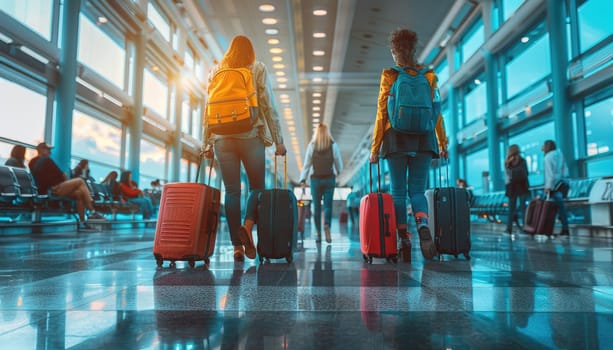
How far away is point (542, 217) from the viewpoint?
22.8 feet

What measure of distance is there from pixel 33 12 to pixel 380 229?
8.86 metres

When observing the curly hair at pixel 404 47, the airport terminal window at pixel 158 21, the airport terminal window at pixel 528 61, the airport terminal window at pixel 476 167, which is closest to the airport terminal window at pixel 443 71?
the airport terminal window at pixel 476 167

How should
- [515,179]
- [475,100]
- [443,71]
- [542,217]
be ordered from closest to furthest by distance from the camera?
[542,217] → [515,179] → [475,100] → [443,71]

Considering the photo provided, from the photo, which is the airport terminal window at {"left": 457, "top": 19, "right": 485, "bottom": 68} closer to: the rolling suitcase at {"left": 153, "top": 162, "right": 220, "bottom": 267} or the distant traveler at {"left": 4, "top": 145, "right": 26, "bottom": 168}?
the distant traveler at {"left": 4, "top": 145, "right": 26, "bottom": 168}

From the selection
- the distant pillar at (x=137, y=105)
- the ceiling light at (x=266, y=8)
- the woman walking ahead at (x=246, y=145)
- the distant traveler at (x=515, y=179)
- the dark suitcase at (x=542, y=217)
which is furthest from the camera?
the distant pillar at (x=137, y=105)

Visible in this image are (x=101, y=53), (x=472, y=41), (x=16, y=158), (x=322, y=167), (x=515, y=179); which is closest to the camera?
(x=322, y=167)

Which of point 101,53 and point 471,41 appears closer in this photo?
point 101,53

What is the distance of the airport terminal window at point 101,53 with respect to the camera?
1100 centimetres

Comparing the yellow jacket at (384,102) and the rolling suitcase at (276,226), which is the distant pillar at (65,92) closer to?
the rolling suitcase at (276,226)

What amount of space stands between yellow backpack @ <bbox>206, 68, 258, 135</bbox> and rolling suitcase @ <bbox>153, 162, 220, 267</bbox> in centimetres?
48

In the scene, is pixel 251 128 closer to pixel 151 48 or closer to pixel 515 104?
pixel 515 104

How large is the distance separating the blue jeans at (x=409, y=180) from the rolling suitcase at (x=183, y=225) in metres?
1.43

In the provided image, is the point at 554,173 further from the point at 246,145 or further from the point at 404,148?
the point at 246,145

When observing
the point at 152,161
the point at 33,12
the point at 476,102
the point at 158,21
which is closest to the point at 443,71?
the point at 476,102
